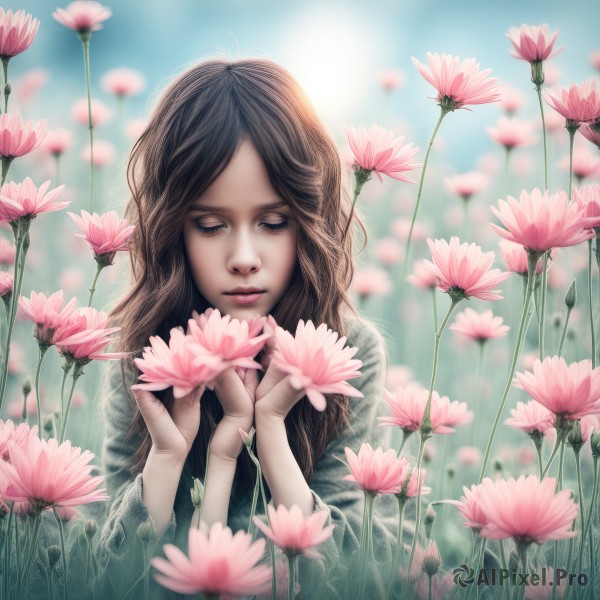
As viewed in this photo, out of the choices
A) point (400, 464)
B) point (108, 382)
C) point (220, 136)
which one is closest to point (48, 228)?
point (108, 382)

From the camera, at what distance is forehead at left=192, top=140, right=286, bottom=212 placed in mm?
780

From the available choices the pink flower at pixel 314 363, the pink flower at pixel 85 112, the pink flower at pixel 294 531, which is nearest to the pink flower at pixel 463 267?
the pink flower at pixel 314 363

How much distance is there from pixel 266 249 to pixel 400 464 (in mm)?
288

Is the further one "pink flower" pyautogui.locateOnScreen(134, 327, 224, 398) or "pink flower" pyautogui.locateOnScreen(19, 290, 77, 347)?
"pink flower" pyautogui.locateOnScreen(19, 290, 77, 347)

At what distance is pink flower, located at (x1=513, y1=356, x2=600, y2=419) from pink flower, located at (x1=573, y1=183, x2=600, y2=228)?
15cm

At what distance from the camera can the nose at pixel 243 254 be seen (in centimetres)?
75

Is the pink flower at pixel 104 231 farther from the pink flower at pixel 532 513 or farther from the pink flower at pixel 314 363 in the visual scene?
the pink flower at pixel 532 513

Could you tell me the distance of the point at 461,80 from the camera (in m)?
0.75

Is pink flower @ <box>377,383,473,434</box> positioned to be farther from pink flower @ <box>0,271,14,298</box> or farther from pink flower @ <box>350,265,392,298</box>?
pink flower @ <box>350,265,392,298</box>

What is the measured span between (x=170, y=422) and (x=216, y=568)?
0.30 meters

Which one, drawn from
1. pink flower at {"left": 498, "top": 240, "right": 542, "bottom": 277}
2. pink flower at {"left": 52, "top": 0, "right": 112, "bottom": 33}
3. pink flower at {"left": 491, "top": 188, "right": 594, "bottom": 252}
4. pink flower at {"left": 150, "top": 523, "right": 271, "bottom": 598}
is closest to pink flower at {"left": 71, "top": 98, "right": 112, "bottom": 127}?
pink flower at {"left": 52, "top": 0, "right": 112, "bottom": 33}

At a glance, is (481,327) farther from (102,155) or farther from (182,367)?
(102,155)

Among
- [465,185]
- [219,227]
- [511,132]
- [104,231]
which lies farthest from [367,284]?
[104,231]

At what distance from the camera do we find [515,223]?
625 mm
